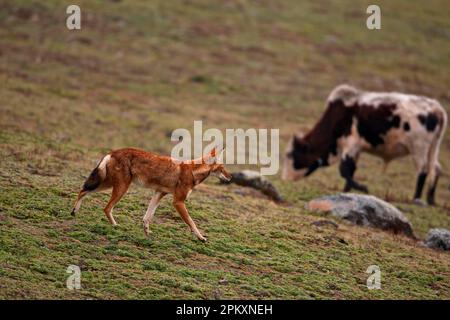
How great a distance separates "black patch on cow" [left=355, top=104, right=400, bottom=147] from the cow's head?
92.1 inches

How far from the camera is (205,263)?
13.5m

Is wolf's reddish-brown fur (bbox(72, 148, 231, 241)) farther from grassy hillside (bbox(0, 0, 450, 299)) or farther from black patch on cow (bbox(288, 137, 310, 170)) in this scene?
black patch on cow (bbox(288, 137, 310, 170))

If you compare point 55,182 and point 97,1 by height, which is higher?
point 97,1

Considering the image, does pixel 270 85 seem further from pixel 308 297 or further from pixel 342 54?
pixel 308 297

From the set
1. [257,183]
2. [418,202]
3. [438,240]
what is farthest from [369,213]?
[418,202]

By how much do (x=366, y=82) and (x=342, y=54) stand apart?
506cm

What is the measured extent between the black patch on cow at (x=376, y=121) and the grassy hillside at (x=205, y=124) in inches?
74.4

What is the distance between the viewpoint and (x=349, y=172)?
24828 mm

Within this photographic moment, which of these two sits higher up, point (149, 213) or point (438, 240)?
point (149, 213)

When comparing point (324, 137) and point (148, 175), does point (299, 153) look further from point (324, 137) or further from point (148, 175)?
point (148, 175)

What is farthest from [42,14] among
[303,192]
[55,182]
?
[55,182]

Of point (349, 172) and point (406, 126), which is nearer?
point (406, 126)

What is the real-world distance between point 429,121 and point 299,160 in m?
4.77

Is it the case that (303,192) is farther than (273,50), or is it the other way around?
(273,50)
